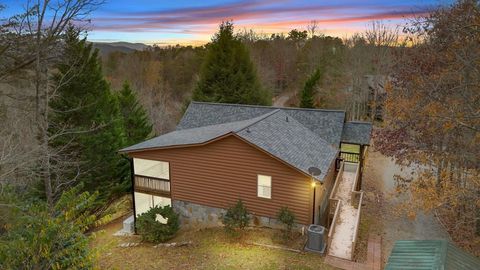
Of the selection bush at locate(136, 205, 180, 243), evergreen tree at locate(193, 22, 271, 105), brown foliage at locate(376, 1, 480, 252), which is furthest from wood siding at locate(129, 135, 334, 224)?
evergreen tree at locate(193, 22, 271, 105)

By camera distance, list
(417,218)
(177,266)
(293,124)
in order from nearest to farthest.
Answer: (177,266) < (417,218) < (293,124)

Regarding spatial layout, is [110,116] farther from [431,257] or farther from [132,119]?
[431,257]

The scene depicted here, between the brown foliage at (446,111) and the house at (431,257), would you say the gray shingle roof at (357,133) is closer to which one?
the brown foliage at (446,111)

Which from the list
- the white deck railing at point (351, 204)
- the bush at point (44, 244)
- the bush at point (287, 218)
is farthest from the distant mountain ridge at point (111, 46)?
the white deck railing at point (351, 204)

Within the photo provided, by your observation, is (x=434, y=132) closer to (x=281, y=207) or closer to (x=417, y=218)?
(x=417, y=218)

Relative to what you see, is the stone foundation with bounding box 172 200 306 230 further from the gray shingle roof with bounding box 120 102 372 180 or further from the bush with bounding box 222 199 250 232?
the gray shingle roof with bounding box 120 102 372 180

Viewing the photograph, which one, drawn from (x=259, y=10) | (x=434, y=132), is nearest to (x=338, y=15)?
(x=259, y=10)
